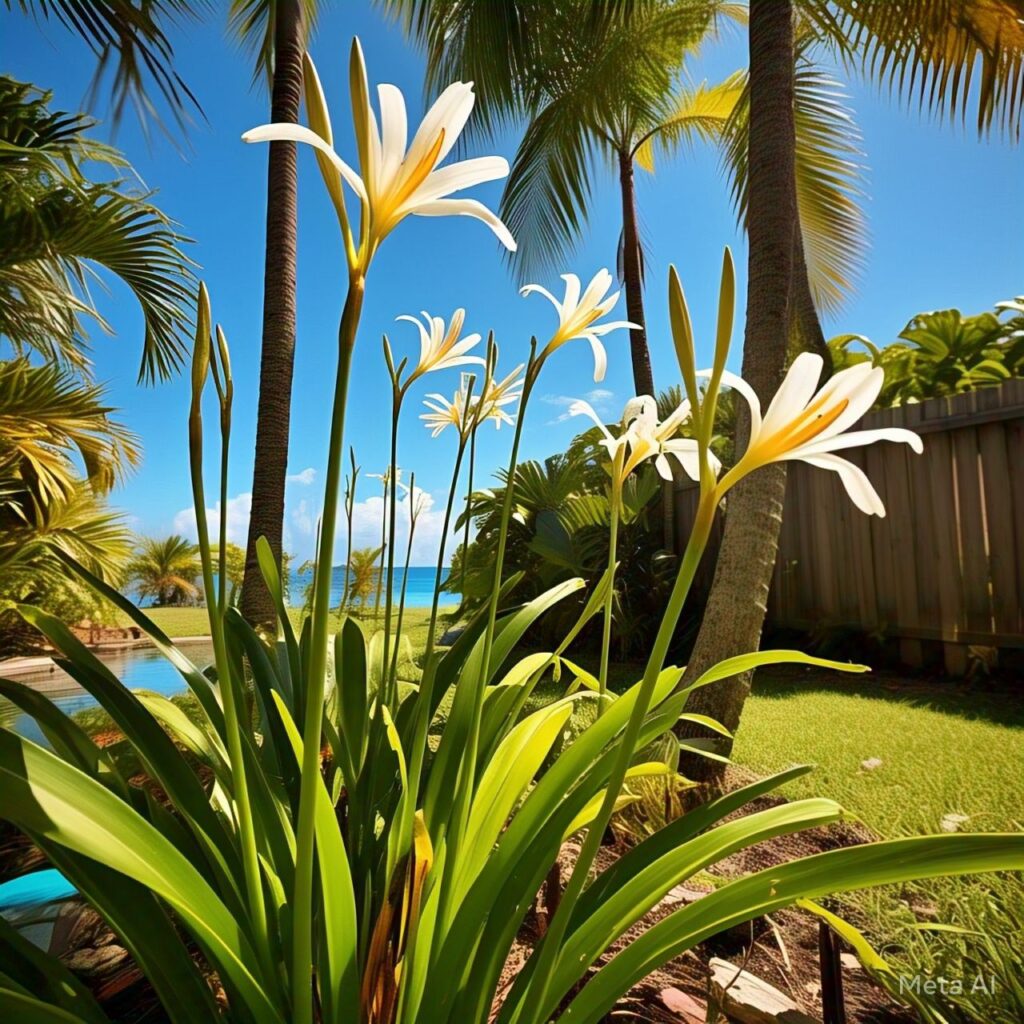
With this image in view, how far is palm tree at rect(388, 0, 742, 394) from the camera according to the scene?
13.1 feet

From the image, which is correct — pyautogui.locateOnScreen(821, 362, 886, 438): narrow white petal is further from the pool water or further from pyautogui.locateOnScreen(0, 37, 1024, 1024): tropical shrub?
the pool water

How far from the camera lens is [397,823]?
844mm

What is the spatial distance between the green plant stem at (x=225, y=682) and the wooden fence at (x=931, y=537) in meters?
3.70

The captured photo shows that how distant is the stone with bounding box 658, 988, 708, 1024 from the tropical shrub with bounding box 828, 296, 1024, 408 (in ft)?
14.4

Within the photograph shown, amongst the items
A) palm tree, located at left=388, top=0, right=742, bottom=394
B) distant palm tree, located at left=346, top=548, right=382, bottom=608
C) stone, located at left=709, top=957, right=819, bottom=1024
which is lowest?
stone, located at left=709, top=957, right=819, bottom=1024

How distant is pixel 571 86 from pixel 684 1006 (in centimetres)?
619

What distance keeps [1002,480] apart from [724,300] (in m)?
3.67

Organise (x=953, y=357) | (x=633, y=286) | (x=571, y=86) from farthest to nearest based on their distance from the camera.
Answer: (x=633, y=286) < (x=571, y=86) < (x=953, y=357)

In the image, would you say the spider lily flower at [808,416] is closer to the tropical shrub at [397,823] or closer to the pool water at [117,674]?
the tropical shrub at [397,823]

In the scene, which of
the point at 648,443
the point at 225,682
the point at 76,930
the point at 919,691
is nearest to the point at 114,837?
the point at 225,682

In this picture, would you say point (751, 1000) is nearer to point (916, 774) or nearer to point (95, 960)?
point (95, 960)

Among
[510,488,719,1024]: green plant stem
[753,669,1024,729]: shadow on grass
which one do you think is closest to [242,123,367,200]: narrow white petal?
[510,488,719,1024]: green plant stem

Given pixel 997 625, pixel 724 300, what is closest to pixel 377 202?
pixel 724 300

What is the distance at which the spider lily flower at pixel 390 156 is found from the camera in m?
0.42
